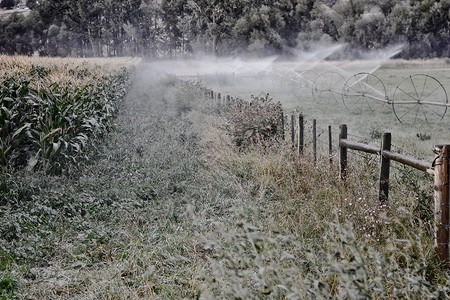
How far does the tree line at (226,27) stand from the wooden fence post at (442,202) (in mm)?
52326

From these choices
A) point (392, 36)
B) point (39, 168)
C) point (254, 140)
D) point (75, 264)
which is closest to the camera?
point (75, 264)

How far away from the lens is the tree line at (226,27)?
178ft

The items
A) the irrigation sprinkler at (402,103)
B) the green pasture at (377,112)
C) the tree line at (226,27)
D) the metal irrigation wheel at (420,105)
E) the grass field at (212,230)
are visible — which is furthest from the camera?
the tree line at (226,27)

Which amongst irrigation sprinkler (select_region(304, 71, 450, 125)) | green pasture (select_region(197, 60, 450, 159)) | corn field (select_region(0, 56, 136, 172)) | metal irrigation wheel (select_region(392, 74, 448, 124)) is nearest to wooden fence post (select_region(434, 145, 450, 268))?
green pasture (select_region(197, 60, 450, 159))

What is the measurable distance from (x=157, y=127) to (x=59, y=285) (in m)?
9.16

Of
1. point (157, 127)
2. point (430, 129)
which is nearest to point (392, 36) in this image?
point (430, 129)

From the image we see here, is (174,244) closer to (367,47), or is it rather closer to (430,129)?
(430,129)

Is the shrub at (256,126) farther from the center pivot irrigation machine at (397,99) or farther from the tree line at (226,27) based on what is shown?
the tree line at (226,27)

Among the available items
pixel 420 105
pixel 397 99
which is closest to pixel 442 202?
pixel 420 105

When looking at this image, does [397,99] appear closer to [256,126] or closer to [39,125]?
[256,126]

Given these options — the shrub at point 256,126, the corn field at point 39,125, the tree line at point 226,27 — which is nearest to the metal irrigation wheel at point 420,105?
the shrub at point 256,126

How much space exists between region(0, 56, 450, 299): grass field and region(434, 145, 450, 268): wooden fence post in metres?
0.11

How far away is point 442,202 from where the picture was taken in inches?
145

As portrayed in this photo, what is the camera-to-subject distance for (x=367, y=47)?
58.5 m
